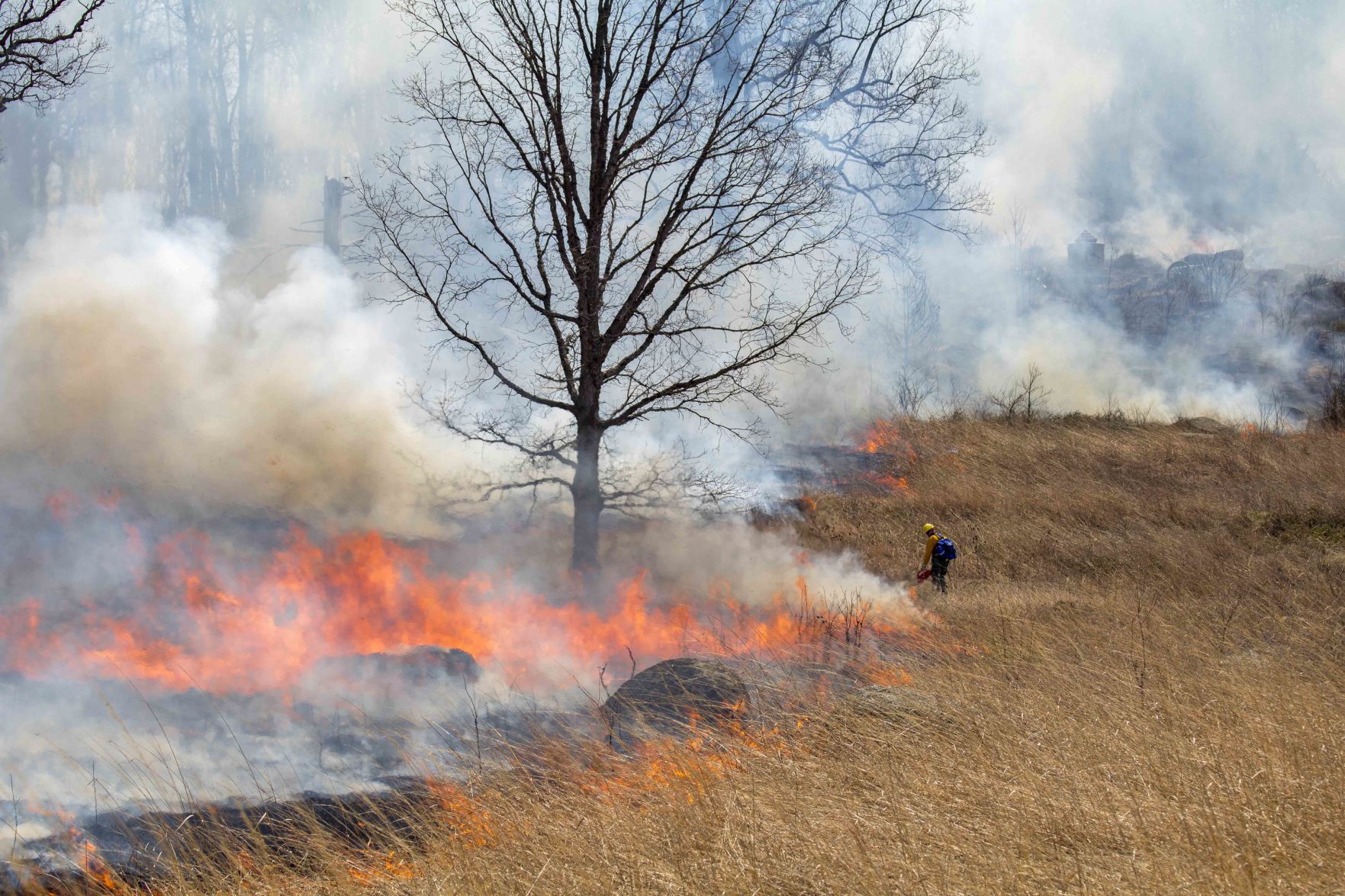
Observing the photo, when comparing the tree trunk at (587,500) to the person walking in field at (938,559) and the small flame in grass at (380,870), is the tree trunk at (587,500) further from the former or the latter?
the small flame in grass at (380,870)

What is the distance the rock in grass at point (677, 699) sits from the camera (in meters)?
5.95

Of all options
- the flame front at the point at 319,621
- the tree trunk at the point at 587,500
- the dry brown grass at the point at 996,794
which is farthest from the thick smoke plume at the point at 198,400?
the dry brown grass at the point at 996,794

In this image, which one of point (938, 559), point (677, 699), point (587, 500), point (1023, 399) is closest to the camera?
point (677, 699)

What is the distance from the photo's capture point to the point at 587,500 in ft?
32.3

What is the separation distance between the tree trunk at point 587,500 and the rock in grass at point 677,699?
3.05 m

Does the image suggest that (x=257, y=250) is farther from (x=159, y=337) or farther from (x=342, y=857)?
(x=342, y=857)

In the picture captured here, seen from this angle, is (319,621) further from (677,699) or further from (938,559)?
(938,559)

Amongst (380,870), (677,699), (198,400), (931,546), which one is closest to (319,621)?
(198,400)

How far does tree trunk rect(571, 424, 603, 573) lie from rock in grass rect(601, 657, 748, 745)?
305 cm

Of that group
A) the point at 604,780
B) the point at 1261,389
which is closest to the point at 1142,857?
the point at 604,780

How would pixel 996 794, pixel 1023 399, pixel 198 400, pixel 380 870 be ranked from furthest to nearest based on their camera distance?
pixel 1023 399 < pixel 198 400 < pixel 380 870 < pixel 996 794

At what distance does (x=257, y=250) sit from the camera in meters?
21.8

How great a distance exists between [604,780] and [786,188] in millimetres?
6391

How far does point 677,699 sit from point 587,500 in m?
3.85
